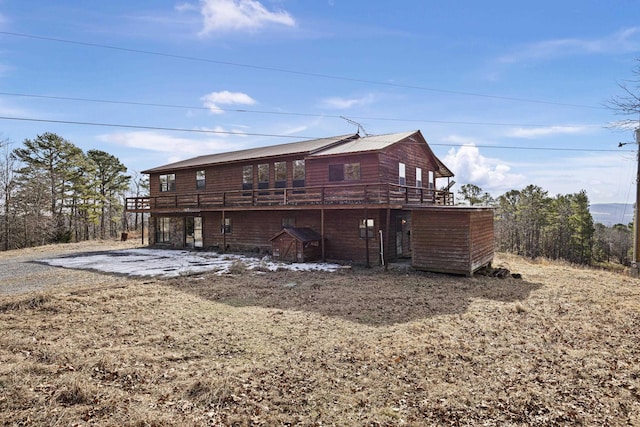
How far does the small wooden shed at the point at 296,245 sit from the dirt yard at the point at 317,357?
19.9ft

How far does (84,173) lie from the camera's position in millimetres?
36312

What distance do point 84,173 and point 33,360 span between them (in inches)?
1471

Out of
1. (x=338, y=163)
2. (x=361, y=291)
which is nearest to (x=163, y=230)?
(x=338, y=163)

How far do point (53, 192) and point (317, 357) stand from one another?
37.2 meters

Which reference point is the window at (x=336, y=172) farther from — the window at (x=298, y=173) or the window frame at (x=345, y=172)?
the window at (x=298, y=173)

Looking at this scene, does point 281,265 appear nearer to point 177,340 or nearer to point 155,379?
point 177,340

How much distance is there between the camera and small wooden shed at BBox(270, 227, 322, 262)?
16752 mm

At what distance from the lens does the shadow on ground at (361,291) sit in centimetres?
880

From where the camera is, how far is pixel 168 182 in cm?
2508

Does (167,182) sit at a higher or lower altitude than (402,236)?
higher

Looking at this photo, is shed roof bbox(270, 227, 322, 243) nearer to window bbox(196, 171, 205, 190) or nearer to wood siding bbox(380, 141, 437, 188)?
wood siding bbox(380, 141, 437, 188)

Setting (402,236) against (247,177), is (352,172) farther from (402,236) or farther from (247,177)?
(247,177)

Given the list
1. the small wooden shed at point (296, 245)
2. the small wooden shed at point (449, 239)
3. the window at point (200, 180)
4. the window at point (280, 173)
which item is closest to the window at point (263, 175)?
the window at point (280, 173)

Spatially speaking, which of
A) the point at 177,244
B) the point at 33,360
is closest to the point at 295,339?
the point at 33,360
